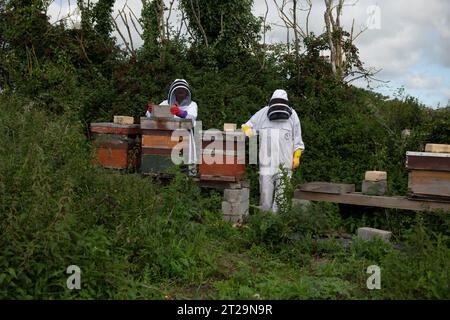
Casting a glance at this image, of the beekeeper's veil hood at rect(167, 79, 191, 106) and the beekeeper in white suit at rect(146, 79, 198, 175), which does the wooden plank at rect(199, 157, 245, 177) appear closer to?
the beekeeper in white suit at rect(146, 79, 198, 175)

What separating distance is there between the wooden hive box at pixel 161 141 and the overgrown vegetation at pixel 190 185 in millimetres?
674

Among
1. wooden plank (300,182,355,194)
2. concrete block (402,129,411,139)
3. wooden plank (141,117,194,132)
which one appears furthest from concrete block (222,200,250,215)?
concrete block (402,129,411,139)

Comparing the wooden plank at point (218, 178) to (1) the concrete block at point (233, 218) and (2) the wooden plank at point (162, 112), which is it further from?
(2) the wooden plank at point (162, 112)

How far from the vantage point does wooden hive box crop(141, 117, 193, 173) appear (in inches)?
286

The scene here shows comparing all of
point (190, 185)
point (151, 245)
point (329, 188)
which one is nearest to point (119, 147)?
point (190, 185)

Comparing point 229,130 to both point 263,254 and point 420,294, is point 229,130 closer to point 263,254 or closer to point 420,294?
point 263,254

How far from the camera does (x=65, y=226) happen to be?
3.90 metres

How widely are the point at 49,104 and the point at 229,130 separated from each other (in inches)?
158

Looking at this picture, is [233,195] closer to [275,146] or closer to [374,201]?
[275,146]

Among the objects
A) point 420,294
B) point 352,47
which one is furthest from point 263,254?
point 352,47

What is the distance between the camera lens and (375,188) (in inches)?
276

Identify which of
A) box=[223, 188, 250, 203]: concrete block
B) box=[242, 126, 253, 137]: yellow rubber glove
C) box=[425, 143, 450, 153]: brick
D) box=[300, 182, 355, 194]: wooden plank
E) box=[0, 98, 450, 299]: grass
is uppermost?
box=[242, 126, 253, 137]: yellow rubber glove

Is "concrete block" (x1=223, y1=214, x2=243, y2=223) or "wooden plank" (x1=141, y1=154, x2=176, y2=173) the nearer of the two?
"concrete block" (x1=223, y1=214, x2=243, y2=223)

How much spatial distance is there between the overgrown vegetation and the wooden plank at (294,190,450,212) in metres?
0.14
